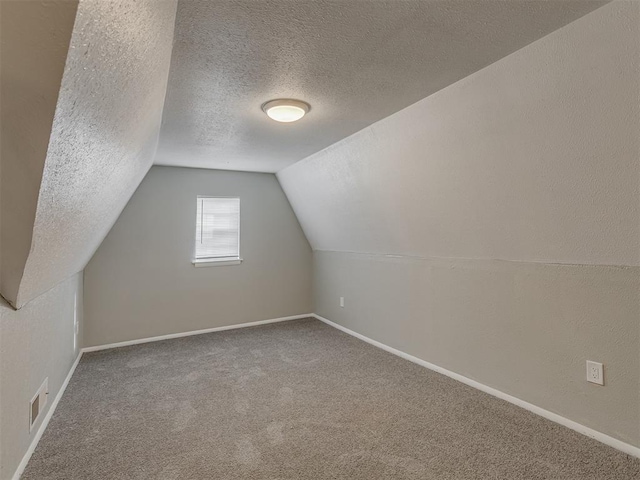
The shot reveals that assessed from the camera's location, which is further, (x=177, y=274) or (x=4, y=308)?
(x=177, y=274)

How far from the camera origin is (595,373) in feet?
6.34

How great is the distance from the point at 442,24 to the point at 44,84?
1.47 metres

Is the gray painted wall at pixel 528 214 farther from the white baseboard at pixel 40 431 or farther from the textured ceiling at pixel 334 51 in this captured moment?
the white baseboard at pixel 40 431

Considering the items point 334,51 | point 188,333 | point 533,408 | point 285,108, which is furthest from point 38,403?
point 533,408

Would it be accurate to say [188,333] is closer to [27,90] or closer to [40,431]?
[40,431]

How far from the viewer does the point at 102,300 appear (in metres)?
3.66

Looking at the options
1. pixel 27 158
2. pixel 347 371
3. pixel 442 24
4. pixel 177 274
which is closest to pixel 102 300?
pixel 177 274

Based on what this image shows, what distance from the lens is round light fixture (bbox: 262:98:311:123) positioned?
85.0 inches

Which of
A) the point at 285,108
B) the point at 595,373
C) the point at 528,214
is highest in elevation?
the point at 285,108

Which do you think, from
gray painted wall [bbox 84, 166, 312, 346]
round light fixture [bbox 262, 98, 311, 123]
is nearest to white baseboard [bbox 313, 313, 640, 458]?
gray painted wall [bbox 84, 166, 312, 346]

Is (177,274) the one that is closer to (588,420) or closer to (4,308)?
(4,308)

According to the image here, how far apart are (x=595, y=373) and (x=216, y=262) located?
151 inches

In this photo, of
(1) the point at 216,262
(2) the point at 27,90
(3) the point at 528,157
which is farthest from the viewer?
(1) the point at 216,262

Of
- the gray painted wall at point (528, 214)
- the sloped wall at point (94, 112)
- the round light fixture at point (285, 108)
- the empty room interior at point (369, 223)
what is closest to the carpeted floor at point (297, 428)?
the empty room interior at point (369, 223)
